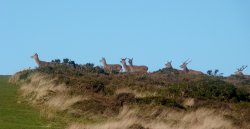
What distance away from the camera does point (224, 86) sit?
36.8 m

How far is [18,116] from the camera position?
22219mm

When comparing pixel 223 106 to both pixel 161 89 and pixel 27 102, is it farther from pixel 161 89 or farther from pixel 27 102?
pixel 27 102

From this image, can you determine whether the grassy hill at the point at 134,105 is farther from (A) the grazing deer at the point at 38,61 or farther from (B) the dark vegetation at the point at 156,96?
(A) the grazing deer at the point at 38,61

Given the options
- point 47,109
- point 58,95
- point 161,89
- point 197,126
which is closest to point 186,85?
point 161,89

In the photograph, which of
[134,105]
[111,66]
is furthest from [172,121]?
[111,66]

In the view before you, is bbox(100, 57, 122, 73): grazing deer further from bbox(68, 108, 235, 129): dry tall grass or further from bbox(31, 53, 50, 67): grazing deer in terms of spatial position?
bbox(68, 108, 235, 129): dry tall grass

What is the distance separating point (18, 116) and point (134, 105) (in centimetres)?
613

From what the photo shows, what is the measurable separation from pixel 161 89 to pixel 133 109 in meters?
10.7

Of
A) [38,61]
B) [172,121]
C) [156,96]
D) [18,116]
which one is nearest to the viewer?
[18,116]

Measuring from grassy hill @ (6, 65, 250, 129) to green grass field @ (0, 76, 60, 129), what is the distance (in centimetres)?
57

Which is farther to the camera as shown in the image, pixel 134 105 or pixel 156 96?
pixel 156 96

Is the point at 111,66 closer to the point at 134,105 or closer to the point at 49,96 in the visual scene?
the point at 49,96

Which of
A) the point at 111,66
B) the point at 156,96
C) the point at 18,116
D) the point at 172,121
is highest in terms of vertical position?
the point at 111,66

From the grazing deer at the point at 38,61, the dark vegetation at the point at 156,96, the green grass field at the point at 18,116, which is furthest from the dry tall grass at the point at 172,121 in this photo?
the grazing deer at the point at 38,61
